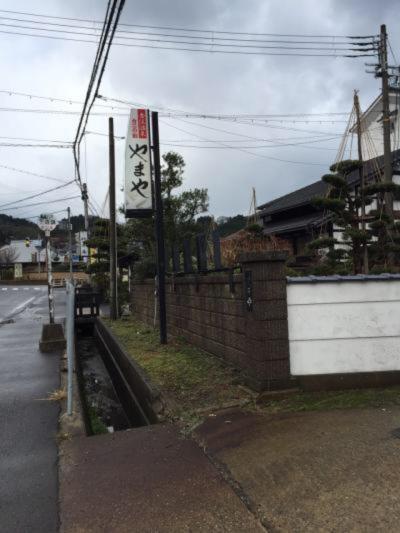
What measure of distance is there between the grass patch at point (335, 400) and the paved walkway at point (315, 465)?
0.18m

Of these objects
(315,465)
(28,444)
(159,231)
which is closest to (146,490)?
(315,465)

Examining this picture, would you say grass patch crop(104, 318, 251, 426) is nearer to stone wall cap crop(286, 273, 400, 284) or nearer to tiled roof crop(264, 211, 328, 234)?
stone wall cap crop(286, 273, 400, 284)

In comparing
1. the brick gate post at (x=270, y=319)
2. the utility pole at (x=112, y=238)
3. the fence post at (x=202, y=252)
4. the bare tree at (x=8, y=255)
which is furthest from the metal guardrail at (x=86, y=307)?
the bare tree at (x=8, y=255)

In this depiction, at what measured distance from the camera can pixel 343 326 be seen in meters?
5.70

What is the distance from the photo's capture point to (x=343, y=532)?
112 inches

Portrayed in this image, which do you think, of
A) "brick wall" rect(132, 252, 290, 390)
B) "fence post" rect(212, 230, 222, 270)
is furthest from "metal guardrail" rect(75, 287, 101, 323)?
"fence post" rect(212, 230, 222, 270)

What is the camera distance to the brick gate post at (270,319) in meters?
5.56

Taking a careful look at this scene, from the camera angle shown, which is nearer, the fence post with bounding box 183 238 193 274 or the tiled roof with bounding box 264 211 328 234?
the fence post with bounding box 183 238 193 274

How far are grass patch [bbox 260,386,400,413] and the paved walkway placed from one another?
0.58 feet

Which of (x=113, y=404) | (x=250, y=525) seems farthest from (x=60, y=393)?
(x=250, y=525)

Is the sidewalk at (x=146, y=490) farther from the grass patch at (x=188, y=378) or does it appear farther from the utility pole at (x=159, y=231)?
the utility pole at (x=159, y=231)

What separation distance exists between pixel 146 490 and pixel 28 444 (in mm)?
1970

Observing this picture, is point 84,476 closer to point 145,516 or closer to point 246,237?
point 145,516

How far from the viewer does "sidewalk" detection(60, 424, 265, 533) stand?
3.12 m
